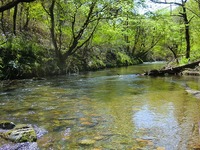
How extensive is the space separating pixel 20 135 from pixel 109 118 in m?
2.46

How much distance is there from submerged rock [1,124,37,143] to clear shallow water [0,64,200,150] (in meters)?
0.16

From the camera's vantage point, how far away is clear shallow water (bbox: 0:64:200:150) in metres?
4.91

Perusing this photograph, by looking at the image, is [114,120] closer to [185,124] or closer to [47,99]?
[185,124]

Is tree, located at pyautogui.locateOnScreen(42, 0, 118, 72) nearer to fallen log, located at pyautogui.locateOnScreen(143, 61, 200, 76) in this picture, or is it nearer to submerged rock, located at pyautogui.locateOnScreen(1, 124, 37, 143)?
fallen log, located at pyautogui.locateOnScreen(143, 61, 200, 76)

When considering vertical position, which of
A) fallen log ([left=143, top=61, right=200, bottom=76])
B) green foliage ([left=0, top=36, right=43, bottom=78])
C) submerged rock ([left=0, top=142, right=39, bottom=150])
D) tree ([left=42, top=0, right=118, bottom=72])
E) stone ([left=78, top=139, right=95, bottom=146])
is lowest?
stone ([left=78, top=139, right=95, bottom=146])

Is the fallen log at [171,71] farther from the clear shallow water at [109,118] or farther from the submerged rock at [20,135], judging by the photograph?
the submerged rock at [20,135]

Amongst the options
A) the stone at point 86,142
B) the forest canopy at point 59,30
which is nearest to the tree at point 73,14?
the forest canopy at point 59,30

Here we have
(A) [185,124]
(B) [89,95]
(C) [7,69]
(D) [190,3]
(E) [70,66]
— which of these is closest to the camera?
(A) [185,124]

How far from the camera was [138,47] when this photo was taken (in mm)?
41656

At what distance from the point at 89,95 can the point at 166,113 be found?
12.3ft

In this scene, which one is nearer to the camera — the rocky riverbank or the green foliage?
the rocky riverbank

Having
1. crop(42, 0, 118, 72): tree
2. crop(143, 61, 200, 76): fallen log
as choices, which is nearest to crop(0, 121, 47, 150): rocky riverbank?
crop(42, 0, 118, 72): tree

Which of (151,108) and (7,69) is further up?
(7,69)

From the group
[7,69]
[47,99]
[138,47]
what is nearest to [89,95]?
[47,99]
